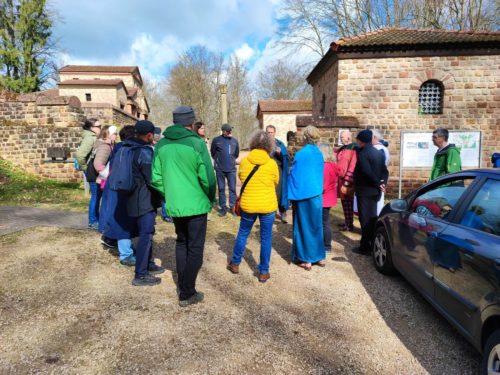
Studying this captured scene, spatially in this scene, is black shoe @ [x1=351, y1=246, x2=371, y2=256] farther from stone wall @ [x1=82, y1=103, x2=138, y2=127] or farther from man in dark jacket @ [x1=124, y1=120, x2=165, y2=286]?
stone wall @ [x1=82, y1=103, x2=138, y2=127]

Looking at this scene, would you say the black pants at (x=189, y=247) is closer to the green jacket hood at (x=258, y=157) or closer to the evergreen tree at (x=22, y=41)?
the green jacket hood at (x=258, y=157)

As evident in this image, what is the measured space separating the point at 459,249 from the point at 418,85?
9447 mm

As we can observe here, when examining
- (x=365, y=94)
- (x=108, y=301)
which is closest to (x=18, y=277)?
(x=108, y=301)

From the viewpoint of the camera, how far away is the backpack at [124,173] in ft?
12.1

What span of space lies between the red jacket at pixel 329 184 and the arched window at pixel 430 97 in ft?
24.9

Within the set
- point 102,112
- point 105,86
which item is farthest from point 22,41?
point 102,112

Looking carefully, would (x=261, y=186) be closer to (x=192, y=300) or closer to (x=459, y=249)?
(x=192, y=300)

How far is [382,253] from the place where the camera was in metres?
4.48

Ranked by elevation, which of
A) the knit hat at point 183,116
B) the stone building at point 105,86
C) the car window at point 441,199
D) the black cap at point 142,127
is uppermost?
the stone building at point 105,86

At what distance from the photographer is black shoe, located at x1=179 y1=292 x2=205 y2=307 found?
11.5 ft

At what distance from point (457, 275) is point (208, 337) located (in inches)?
83.3

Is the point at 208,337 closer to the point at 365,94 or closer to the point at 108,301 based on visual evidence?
the point at 108,301

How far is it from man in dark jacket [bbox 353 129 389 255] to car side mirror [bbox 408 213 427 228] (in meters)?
1.20

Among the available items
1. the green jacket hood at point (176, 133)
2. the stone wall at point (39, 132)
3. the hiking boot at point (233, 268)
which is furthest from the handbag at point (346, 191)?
the stone wall at point (39, 132)
